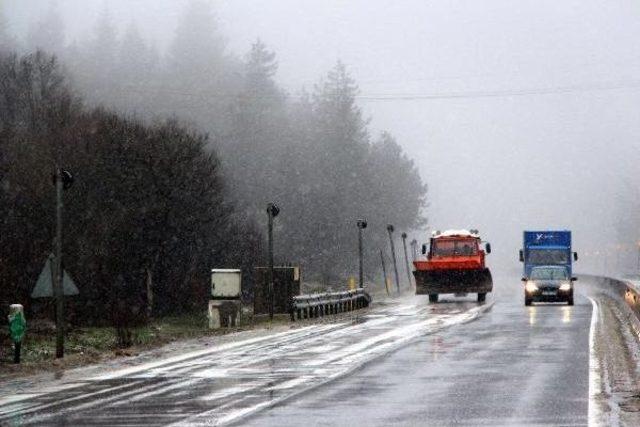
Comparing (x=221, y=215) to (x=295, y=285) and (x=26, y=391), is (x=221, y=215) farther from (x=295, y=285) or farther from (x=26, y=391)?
(x=26, y=391)

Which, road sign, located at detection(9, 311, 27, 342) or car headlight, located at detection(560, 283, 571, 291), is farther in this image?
car headlight, located at detection(560, 283, 571, 291)

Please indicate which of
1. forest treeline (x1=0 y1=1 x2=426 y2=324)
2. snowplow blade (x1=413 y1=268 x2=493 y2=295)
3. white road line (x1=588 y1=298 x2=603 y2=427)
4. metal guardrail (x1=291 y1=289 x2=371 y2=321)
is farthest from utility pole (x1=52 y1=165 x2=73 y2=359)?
snowplow blade (x1=413 y1=268 x2=493 y2=295)

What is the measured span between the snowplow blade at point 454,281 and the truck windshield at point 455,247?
220cm

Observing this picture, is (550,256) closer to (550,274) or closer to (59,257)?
(550,274)

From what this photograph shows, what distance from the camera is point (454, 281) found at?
59.6 meters

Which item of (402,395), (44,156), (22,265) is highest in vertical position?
(44,156)

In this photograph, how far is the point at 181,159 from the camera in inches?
2195

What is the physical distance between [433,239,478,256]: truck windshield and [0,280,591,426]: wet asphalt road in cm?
2765

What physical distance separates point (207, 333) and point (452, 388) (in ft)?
63.4

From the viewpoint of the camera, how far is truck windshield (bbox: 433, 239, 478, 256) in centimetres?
6181

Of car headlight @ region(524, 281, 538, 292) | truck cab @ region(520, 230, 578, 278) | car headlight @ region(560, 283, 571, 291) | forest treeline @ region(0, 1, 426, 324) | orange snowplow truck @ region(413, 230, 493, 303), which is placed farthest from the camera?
truck cab @ region(520, 230, 578, 278)

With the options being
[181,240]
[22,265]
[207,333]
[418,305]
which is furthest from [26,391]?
[418,305]

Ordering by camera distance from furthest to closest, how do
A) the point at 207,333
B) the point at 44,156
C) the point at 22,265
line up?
the point at 44,156
the point at 22,265
the point at 207,333

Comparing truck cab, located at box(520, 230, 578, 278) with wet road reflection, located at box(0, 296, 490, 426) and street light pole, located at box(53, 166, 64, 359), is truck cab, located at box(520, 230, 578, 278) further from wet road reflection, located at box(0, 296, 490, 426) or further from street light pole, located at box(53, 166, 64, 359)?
street light pole, located at box(53, 166, 64, 359)
